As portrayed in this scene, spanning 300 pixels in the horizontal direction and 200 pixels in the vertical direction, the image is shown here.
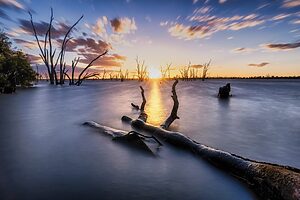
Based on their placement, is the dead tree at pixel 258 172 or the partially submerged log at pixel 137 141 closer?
the dead tree at pixel 258 172

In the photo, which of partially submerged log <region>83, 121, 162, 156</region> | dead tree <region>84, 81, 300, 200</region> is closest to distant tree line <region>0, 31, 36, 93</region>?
partially submerged log <region>83, 121, 162, 156</region>

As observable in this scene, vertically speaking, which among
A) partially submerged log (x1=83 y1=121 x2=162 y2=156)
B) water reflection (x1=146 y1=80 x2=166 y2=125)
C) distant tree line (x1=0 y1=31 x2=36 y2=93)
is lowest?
water reflection (x1=146 y1=80 x2=166 y2=125)

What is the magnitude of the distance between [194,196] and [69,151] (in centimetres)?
393

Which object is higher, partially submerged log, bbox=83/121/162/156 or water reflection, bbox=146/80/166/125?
partially submerged log, bbox=83/121/162/156

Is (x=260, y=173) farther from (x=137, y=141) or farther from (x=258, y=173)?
(x=137, y=141)

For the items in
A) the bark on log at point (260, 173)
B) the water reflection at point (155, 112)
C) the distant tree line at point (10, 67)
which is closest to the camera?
the bark on log at point (260, 173)

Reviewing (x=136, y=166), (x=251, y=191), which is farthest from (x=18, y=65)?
(x=251, y=191)

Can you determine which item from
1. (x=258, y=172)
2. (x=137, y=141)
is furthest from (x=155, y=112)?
(x=258, y=172)

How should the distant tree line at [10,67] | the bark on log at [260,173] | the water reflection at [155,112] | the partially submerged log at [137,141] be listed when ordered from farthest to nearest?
the distant tree line at [10,67]
the water reflection at [155,112]
the partially submerged log at [137,141]
the bark on log at [260,173]

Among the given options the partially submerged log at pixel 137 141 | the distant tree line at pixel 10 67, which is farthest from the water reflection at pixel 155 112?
the distant tree line at pixel 10 67

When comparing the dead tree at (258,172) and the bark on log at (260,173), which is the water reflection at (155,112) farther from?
the bark on log at (260,173)

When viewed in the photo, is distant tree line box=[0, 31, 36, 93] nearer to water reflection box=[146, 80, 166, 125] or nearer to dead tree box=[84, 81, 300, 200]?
water reflection box=[146, 80, 166, 125]

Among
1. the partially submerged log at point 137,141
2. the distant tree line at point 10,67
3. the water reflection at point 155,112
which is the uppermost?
the distant tree line at point 10,67

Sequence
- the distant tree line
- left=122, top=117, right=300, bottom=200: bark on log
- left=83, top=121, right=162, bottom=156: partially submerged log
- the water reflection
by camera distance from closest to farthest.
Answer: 1. left=122, top=117, right=300, bottom=200: bark on log
2. left=83, top=121, right=162, bottom=156: partially submerged log
3. the water reflection
4. the distant tree line
